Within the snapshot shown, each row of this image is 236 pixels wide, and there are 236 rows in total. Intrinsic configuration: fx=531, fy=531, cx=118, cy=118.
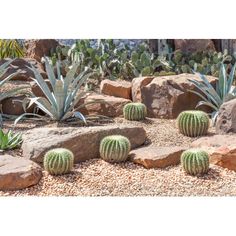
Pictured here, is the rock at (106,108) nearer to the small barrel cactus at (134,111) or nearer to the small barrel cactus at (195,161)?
the small barrel cactus at (134,111)

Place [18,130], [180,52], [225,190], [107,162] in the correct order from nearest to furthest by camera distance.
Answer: [225,190] → [107,162] → [18,130] → [180,52]

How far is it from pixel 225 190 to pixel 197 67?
9.74 ft

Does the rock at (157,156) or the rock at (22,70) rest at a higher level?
the rock at (22,70)

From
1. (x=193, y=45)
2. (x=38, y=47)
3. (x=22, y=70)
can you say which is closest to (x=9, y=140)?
(x=22, y=70)

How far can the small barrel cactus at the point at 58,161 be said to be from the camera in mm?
4348

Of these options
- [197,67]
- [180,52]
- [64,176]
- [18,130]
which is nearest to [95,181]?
[64,176]

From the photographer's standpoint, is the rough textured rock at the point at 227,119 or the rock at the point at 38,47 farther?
the rock at the point at 38,47

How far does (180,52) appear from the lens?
798cm

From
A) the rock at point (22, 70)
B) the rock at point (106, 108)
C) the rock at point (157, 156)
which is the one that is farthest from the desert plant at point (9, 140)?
the rock at point (22, 70)

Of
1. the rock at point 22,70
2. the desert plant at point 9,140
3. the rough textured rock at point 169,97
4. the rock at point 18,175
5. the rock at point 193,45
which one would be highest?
the rock at point 193,45

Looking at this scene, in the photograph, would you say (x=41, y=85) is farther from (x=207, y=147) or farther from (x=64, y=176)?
(x=207, y=147)

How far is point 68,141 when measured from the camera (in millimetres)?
4719

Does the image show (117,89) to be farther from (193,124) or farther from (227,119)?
(227,119)

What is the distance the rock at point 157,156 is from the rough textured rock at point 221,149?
24 centimetres
